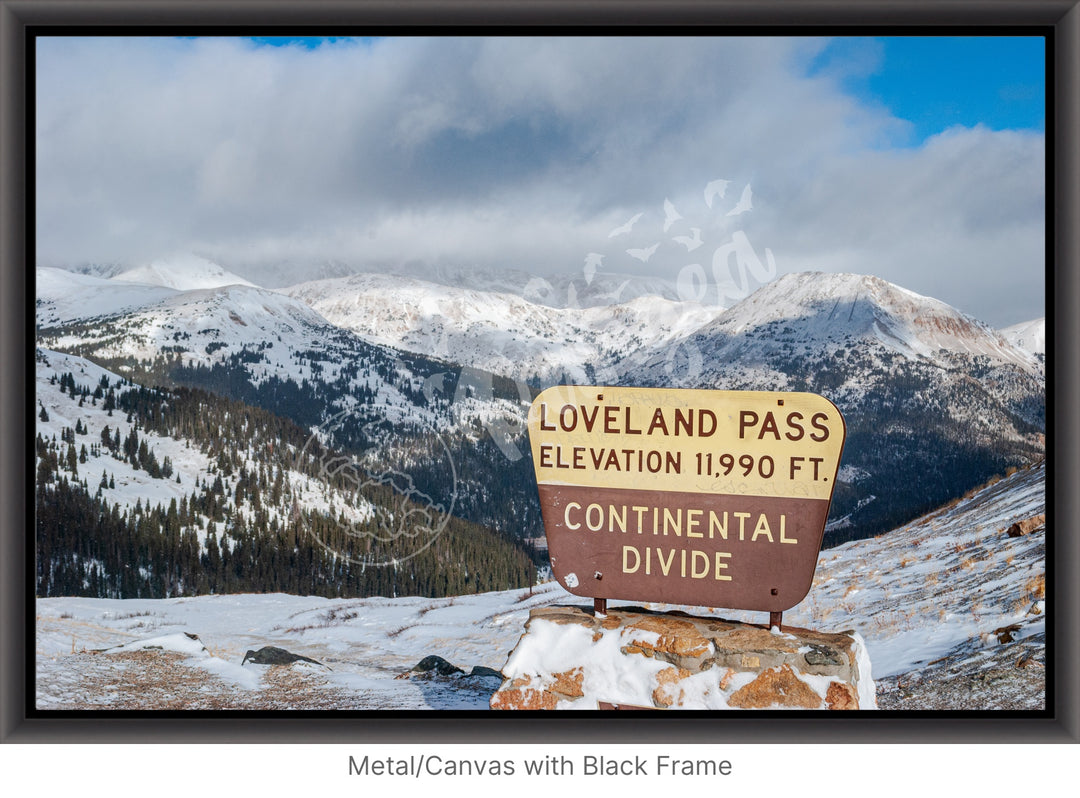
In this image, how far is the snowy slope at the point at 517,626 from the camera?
3.28 meters

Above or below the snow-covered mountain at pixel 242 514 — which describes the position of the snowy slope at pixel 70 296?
above

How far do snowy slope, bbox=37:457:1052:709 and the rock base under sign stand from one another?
0.28 metres

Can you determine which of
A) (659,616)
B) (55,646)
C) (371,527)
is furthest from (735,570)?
(55,646)

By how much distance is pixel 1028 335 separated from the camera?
11.3 feet

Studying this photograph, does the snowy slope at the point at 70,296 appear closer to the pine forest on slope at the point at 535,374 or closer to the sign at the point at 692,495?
the pine forest on slope at the point at 535,374

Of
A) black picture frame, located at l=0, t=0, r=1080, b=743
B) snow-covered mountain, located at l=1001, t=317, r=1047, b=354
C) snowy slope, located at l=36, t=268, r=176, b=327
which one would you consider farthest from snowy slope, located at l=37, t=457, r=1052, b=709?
snowy slope, located at l=36, t=268, r=176, b=327

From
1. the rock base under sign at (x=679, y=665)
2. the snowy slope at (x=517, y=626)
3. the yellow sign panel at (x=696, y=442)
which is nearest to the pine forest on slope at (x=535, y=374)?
the snowy slope at (x=517, y=626)

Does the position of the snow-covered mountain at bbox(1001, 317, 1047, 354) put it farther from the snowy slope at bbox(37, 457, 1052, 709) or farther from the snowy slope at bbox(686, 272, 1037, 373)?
the snowy slope at bbox(37, 457, 1052, 709)

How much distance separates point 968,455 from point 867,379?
2.45 feet

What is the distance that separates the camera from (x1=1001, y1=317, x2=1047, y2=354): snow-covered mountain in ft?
11.2

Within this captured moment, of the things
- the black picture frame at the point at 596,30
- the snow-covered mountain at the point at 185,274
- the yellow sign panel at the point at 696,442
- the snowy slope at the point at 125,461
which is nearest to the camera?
the yellow sign panel at the point at 696,442

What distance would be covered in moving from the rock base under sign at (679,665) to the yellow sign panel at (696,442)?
2.32 ft

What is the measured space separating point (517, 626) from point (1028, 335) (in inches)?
133
